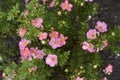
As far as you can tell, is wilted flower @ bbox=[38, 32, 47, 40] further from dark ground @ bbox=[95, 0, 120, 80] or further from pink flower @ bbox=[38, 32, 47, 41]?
dark ground @ bbox=[95, 0, 120, 80]

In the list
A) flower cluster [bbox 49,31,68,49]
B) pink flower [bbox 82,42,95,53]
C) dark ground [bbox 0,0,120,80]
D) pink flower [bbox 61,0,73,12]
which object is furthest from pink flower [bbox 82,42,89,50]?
dark ground [bbox 0,0,120,80]

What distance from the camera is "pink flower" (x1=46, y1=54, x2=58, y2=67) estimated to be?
2.63 meters

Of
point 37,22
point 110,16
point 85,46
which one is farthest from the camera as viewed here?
point 110,16

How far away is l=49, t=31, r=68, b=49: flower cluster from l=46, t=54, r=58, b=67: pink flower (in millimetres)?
73

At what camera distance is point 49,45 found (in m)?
2.72

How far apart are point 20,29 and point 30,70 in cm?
31

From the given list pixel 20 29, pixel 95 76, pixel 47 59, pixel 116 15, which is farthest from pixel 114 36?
pixel 116 15

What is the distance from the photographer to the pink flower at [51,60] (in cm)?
263

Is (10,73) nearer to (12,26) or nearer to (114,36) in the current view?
(12,26)

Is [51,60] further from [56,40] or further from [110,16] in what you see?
[110,16]

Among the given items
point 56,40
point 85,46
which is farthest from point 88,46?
point 56,40

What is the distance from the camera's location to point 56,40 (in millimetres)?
2680

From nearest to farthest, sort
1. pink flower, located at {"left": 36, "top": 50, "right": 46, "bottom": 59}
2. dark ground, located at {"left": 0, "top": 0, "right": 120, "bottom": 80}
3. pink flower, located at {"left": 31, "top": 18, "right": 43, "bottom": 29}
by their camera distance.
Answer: pink flower, located at {"left": 31, "top": 18, "right": 43, "bottom": 29} → pink flower, located at {"left": 36, "top": 50, "right": 46, "bottom": 59} → dark ground, located at {"left": 0, "top": 0, "right": 120, "bottom": 80}

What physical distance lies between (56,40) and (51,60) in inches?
6.2
